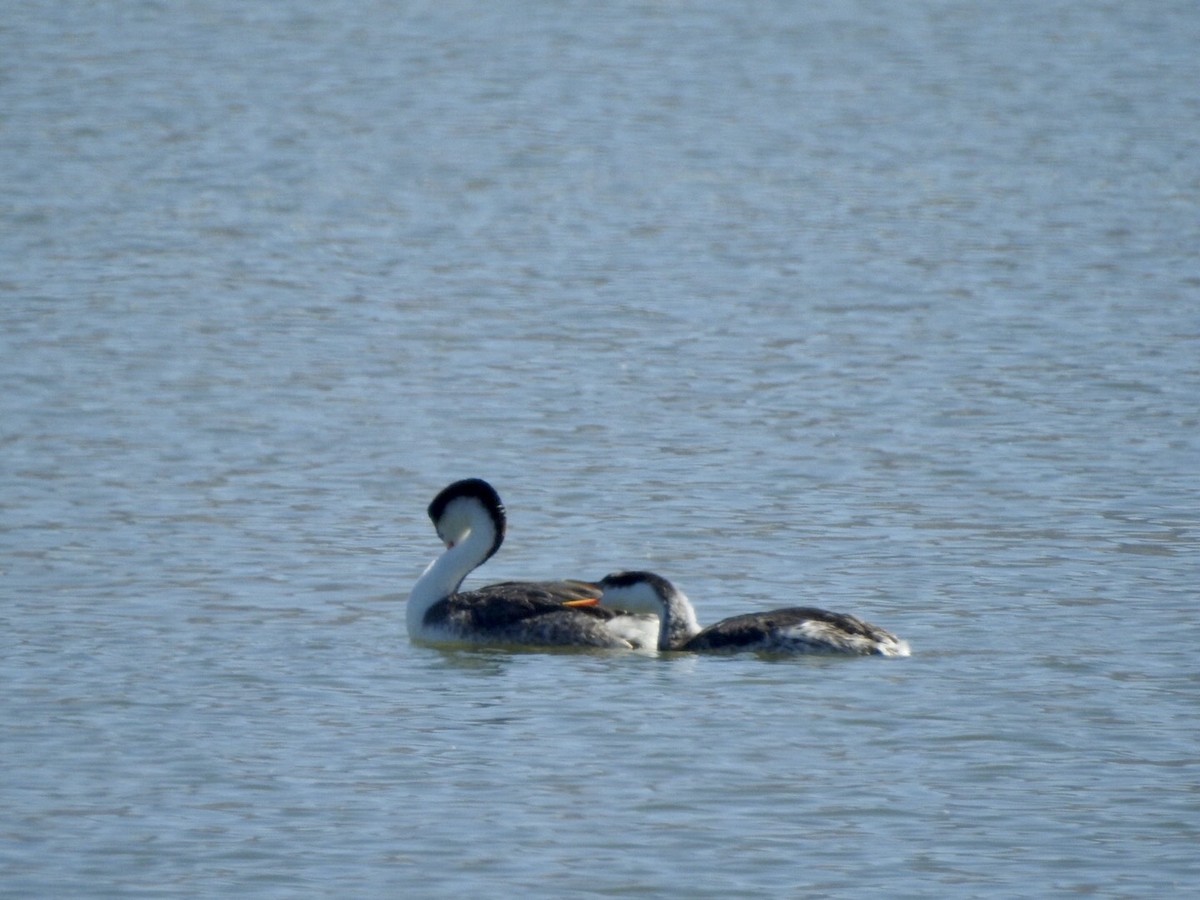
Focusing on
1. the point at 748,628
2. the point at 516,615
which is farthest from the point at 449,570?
the point at 748,628

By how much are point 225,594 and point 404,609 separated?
92 cm

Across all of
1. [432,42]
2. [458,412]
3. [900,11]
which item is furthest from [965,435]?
[900,11]

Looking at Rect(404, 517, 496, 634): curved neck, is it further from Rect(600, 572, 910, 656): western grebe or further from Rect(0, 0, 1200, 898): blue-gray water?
Rect(600, 572, 910, 656): western grebe

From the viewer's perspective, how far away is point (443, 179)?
3044cm

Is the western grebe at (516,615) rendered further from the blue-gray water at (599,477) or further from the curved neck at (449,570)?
the blue-gray water at (599,477)

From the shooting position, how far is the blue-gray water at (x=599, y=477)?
357 inches

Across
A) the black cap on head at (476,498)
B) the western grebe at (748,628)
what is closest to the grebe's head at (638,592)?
the western grebe at (748,628)

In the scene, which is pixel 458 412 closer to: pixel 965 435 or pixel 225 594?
pixel 965 435

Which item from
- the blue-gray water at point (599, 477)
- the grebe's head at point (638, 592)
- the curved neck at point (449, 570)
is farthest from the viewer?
the curved neck at point (449, 570)

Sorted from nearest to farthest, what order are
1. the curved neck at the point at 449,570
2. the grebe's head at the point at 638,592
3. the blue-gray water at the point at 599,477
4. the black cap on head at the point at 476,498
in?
the blue-gray water at the point at 599,477 → the grebe's head at the point at 638,592 → the curved neck at the point at 449,570 → the black cap on head at the point at 476,498

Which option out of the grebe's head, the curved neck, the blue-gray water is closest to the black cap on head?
the curved neck

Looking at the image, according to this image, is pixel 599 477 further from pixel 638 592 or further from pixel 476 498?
pixel 638 592

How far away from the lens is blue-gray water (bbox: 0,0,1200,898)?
908cm

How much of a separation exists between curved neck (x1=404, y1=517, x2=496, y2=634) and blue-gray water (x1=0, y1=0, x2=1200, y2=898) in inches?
10.2
